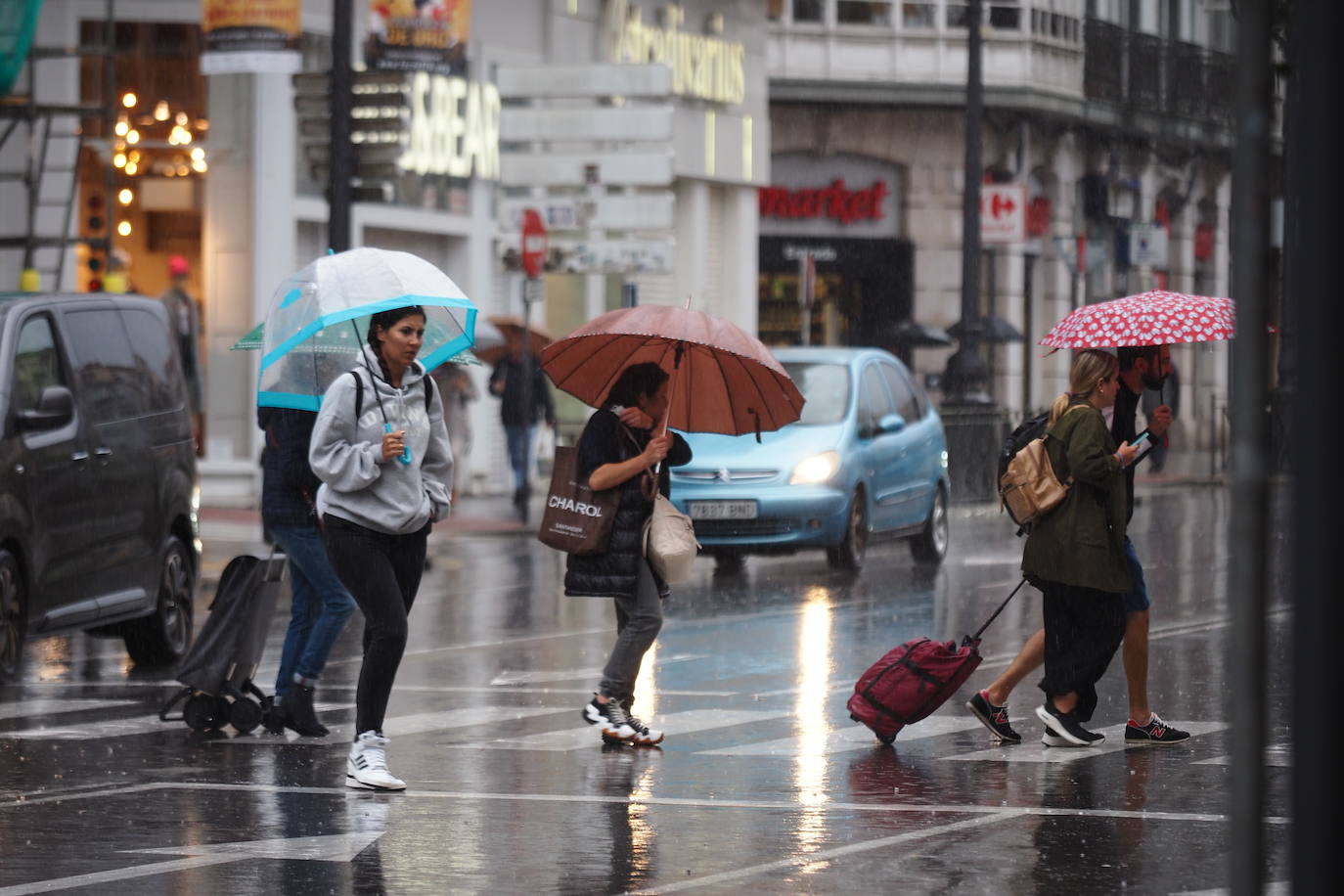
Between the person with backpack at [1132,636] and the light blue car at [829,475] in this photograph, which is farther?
the light blue car at [829,475]

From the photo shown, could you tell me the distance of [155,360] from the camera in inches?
550

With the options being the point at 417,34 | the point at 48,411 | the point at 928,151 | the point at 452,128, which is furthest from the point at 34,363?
the point at 928,151

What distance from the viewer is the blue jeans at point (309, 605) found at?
34.4ft

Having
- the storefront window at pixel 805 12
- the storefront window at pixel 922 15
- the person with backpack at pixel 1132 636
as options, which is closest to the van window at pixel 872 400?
the person with backpack at pixel 1132 636

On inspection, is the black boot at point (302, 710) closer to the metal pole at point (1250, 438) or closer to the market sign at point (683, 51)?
the metal pole at point (1250, 438)

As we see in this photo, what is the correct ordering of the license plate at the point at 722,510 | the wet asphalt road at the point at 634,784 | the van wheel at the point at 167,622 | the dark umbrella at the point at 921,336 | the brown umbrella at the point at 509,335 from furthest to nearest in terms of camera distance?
the dark umbrella at the point at 921,336
the brown umbrella at the point at 509,335
the license plate at the point at 722,510
the van wheel at the point at 167,622
the wet asphalt road at the point at 634,784

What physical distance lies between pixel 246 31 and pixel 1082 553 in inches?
604

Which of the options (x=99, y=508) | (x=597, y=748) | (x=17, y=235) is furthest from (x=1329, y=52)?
(x=17, y=235)

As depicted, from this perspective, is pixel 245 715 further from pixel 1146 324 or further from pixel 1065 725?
pixel 1146 324

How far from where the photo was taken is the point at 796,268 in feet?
141

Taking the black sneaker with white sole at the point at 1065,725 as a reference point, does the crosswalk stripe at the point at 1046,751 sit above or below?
below

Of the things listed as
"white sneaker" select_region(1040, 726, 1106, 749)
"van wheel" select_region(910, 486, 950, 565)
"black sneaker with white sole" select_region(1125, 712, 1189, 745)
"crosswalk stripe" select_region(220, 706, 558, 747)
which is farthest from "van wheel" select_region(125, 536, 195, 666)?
"van wheel" select_region(910, 486, 950, 565)

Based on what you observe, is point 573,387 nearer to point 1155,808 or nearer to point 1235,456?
point 1155,808

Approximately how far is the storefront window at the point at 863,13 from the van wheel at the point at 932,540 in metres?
23.0
